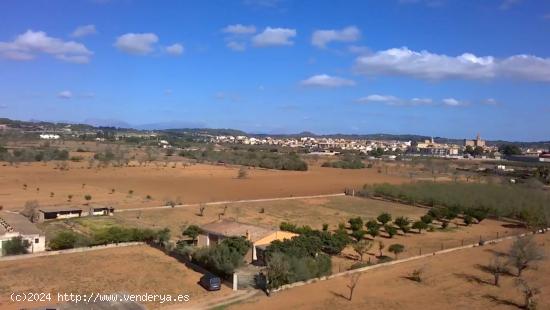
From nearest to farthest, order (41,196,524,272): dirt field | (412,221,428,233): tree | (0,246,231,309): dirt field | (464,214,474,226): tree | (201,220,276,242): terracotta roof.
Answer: (0,246,231,309): dirt field < (201,220,276,242): terracotta roof < (41,196,524,272): dirt field < (412,221,428,233): tree < (464,214,474,226): tree

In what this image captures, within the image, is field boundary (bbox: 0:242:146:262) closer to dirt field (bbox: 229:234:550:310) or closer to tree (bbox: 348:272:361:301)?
dirt field (bbox: 229:234:550:310)

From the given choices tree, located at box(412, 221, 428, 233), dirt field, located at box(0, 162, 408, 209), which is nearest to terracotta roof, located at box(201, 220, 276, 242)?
tree, located at box(412, 221, 428, 233)

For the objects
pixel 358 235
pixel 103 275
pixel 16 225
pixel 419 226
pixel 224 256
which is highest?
pixel 224 256

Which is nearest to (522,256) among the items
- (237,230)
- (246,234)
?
(246,234)

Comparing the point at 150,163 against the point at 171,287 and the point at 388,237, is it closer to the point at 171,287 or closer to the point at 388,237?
the point at 388,237

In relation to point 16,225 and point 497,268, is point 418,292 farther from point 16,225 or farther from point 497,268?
point 16,225
